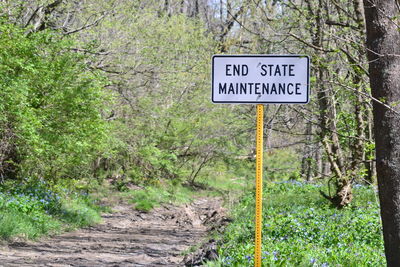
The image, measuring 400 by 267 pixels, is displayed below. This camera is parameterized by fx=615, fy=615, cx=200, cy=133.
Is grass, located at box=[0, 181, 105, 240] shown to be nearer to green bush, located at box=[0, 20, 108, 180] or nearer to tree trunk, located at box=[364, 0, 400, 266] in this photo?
green bush, located at box=[0, 20, 108, 180]

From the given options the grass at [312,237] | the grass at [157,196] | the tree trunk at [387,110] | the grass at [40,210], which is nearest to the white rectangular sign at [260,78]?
the tree trunk at [387,110]

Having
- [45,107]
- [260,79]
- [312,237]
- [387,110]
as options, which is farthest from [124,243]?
[387,110]

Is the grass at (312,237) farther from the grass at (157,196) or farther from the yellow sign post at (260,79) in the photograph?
the grass at (157,196)

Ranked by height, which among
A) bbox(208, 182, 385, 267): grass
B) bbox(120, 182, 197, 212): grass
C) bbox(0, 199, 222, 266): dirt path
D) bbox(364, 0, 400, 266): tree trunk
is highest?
bbox(364, 0, 400, 266): tree trunk

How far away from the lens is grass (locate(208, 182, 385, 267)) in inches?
287

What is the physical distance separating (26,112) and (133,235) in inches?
158

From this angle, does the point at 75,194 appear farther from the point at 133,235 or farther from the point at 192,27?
the point at 192,27

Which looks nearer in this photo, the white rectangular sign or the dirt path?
the white rectangular sign

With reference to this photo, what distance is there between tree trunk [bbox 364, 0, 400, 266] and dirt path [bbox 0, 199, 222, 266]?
4.79 metres

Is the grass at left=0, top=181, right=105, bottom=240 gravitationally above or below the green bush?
below

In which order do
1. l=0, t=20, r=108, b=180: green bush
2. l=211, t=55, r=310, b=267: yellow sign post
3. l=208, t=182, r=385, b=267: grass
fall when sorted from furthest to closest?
1. l=0, t=20, r=108, b=180: green bush
2. l=208, t=182, r=385, b=267: grass
3. l=211, t=55, r=310, b=267: yellow sign post

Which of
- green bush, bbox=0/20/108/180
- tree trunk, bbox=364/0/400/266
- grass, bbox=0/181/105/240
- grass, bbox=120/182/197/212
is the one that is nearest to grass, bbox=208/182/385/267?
tree trunk, bbox=364/0/400/266

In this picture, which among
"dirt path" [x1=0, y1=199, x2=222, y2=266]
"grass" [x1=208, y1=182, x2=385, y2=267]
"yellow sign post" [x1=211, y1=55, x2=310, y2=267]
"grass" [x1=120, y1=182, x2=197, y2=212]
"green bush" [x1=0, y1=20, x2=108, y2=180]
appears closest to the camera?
"yellow sign post" [x1=211, y1=55, x2=310, y2=267]

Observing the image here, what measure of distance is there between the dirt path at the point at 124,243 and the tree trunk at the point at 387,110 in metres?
4.79
